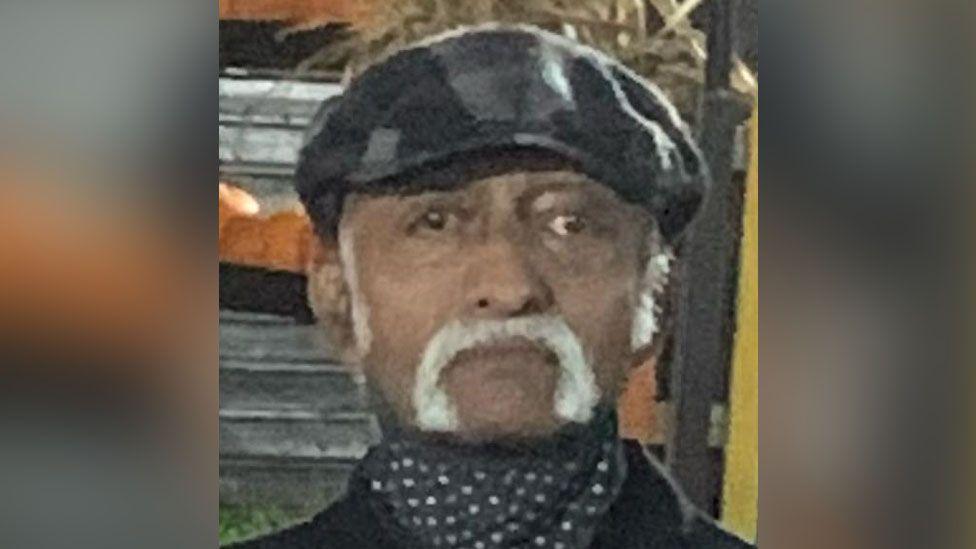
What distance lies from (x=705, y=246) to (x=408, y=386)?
20cm

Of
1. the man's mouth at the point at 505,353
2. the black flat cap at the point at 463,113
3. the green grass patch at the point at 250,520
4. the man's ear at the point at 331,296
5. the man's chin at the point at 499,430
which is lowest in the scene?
the green grass patch at the point at 250,520

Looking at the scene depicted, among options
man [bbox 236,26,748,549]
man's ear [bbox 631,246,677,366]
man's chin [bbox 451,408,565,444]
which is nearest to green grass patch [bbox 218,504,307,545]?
man [bbox 236,26,748,549]

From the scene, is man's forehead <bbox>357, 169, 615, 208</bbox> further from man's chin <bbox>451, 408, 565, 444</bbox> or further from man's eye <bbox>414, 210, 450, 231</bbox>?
man's chin <bbox>451, 408, 565, 444</bbox>

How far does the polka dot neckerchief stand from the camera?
2.71ft

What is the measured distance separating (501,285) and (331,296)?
0.10 metres

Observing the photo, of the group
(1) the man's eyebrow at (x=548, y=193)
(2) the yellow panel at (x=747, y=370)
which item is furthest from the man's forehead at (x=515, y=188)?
(2) the yellow panel at (x=747, y=370)

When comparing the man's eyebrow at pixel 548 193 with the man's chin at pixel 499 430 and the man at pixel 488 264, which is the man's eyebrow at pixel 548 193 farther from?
the man's chin at pixel 499 430

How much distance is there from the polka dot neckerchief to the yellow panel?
0.07m

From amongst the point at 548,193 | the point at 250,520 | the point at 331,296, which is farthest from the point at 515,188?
the point at 250,520

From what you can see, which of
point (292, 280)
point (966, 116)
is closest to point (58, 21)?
point (292, 280)

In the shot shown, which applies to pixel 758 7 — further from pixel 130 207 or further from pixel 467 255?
pixel 130 207

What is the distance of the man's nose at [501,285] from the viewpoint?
82cm

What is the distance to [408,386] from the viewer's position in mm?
822

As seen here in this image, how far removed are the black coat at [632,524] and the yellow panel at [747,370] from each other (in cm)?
3
